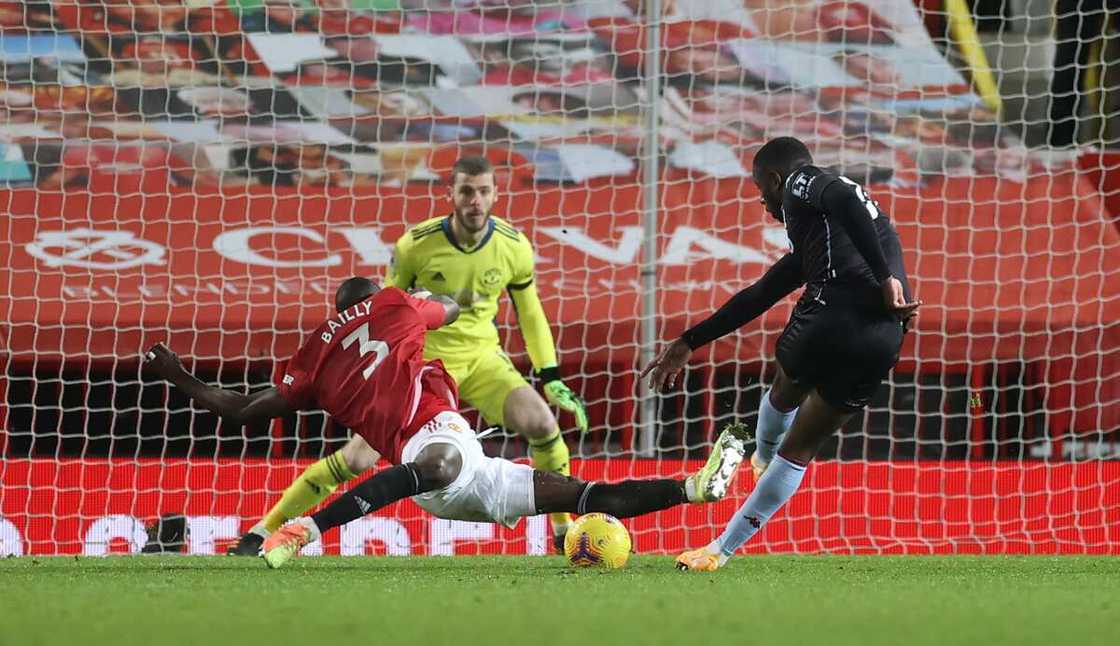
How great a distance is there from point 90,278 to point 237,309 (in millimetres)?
981

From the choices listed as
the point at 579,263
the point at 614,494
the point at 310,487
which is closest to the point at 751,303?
the point at 614,494

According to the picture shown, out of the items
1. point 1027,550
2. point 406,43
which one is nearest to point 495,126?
point 406,43

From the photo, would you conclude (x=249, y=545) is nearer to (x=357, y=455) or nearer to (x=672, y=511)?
(x=357, y=455)

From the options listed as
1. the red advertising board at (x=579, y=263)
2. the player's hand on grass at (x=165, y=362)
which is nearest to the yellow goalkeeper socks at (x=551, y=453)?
the player's hand on grass at (x=165, y=362)

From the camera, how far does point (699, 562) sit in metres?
5.70

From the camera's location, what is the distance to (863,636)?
341 centimetres

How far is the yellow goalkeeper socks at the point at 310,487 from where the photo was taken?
272 inches

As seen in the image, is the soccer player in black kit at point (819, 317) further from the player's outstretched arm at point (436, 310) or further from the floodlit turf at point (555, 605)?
the player's outstretched arm at point (436, 310)

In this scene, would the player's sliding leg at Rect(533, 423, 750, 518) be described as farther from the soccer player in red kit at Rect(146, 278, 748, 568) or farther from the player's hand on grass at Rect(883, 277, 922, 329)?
the player's hand on grass at Rect(883, 277, 922, 329)

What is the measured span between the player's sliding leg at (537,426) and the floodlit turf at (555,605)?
943mm

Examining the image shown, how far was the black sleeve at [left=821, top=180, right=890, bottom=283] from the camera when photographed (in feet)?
17.0

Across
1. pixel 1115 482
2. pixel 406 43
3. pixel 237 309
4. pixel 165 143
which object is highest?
pixel 406 43

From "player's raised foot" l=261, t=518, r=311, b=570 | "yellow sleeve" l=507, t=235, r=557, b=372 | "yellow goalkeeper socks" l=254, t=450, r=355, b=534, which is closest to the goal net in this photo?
"yellow sleeve" l=507, t=235, r=557, b=372

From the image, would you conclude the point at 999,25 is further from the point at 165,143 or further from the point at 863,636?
the point at 863,636
